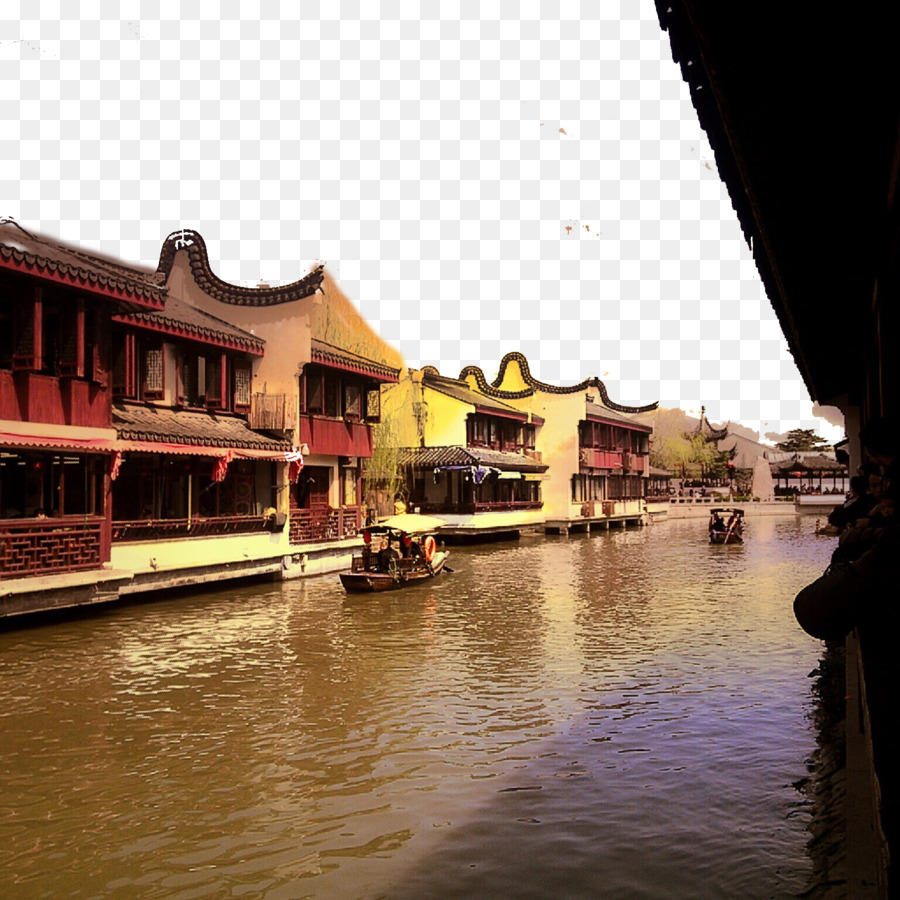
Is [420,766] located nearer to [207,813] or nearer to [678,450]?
[207,813]

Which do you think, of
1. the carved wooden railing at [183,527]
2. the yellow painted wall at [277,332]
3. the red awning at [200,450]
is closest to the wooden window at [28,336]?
the red awning at [200,450]

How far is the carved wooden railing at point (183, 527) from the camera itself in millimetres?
20922

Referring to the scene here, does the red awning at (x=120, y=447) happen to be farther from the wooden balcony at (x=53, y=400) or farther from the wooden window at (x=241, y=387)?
the wooden window at (x=241, y=387)

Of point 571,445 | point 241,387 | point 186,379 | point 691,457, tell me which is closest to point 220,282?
point 241,387

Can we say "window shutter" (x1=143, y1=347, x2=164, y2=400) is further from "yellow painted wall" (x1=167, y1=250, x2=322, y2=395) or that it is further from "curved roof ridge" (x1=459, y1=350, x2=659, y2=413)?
"curved roof ridge" (x1=459, y1=350, x2=659, y2=413)

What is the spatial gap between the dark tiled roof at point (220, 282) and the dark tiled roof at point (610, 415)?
104 feet

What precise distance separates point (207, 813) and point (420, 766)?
6.89 ft

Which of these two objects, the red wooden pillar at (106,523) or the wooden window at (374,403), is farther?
the wooden window at (374,403)

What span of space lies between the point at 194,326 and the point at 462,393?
25.5 metres

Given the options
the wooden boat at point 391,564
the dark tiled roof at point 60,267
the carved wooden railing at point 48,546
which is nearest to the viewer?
the carved wooden railing at point 48,546

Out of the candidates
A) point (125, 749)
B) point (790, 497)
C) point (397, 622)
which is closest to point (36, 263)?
point (397, 622)

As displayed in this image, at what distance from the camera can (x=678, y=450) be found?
121062 mm

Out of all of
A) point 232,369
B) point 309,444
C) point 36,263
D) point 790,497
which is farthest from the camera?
point 790,497

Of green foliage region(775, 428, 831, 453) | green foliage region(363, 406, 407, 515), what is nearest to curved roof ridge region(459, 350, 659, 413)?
green foliage region(363, 406, 407, 515)
